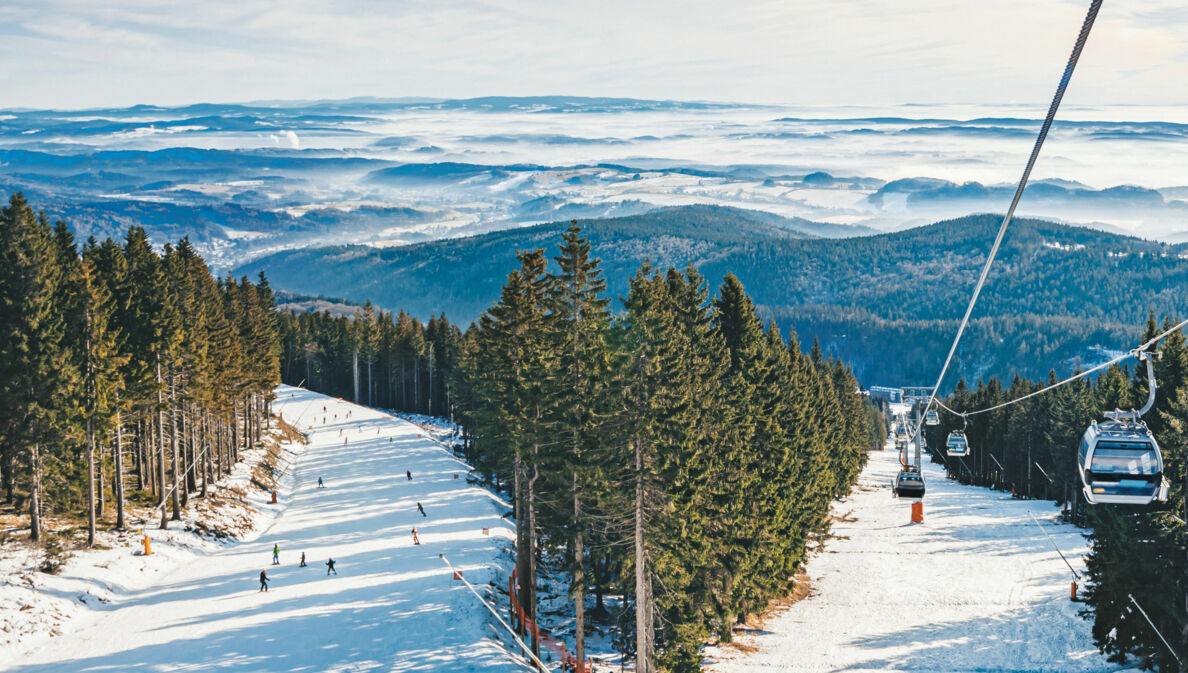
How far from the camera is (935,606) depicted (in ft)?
167

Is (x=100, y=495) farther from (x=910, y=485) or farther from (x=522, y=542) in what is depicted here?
(x=910, y=485)

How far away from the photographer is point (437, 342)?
414 ft

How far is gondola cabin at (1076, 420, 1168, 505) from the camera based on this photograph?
1938cm

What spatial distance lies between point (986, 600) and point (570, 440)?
3049 cm

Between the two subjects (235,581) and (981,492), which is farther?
(981,492)

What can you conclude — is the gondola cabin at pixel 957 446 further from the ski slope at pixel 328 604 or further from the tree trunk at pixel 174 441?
the tree trunk at pixel 174 441

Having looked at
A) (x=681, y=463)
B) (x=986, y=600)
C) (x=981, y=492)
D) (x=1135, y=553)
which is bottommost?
(x=981, y=492)

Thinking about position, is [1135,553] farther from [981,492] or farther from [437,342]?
[437,342]

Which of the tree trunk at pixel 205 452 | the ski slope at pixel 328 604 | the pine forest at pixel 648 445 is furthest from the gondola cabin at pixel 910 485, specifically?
the tree trunk at pixel 205 452

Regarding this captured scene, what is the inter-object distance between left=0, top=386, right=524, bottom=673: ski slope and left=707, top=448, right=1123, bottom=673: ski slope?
491 inches

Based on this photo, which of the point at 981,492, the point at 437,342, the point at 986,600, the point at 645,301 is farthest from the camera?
the point at 437,342

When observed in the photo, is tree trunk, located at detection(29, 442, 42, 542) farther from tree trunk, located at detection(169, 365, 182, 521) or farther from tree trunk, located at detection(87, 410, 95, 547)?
tree trunk, located at detection(169, 365, 182, 521)

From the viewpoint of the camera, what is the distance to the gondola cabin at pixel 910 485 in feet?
169

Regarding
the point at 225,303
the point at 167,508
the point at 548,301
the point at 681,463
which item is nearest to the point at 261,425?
the point at 225,303
